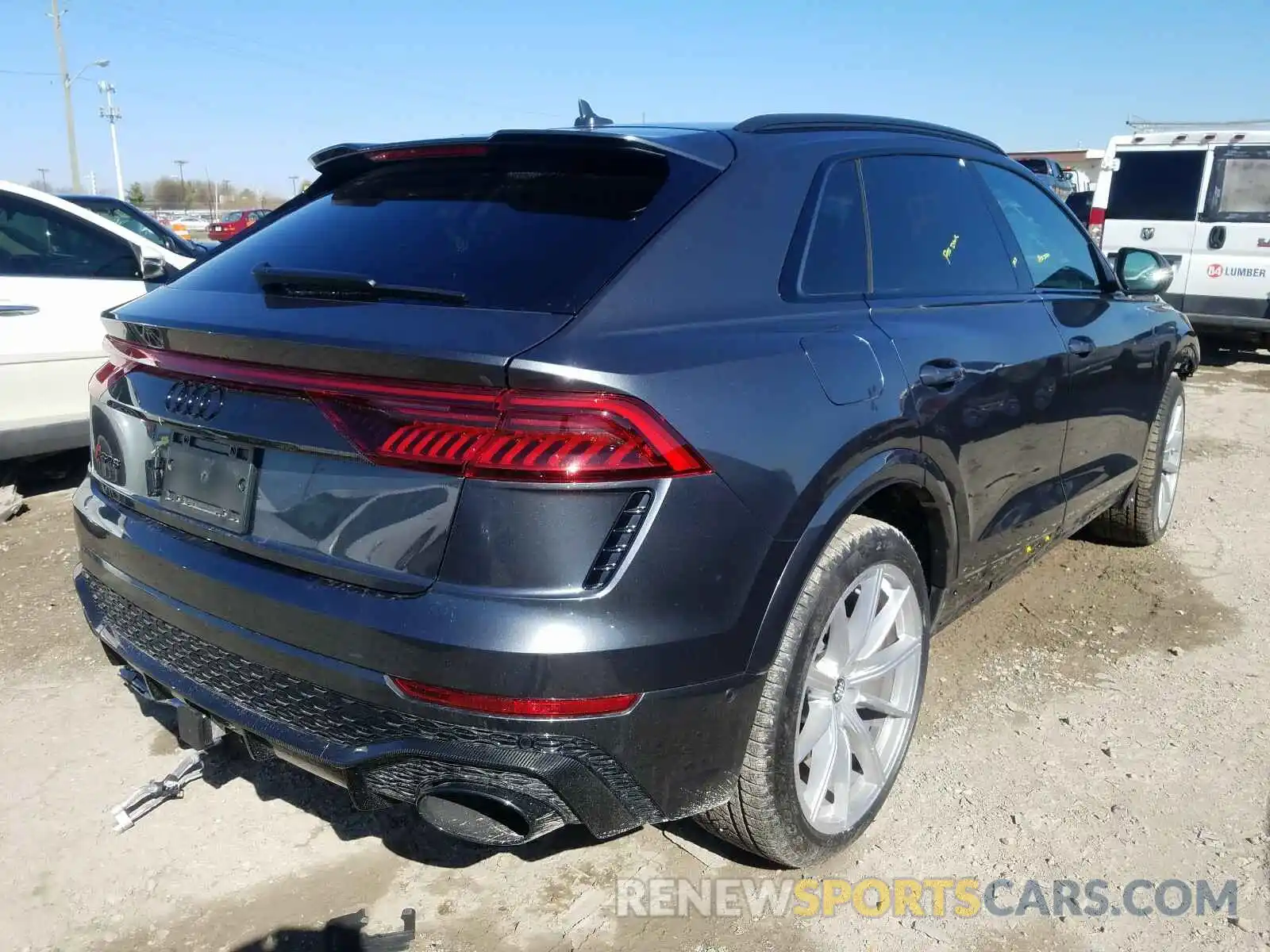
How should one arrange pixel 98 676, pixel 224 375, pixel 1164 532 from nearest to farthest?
pixel 224 375 < pixel 98 676 < pixel 1164 532

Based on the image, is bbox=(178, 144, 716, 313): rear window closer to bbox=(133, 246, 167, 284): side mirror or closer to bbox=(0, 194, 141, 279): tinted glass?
bbox=(133, 246, 167, 284): side mirror

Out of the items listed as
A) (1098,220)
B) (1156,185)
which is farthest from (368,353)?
(1098,220)

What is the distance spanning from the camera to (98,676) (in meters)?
3.41

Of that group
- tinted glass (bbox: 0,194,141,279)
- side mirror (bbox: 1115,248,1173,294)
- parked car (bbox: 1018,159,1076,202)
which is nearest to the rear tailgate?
side mirror (bbox: 1115,248,1173,294)

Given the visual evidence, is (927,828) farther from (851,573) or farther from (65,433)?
(65,433)

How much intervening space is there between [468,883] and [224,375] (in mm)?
1351

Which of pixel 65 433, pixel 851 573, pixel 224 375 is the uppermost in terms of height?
pixel 224 375

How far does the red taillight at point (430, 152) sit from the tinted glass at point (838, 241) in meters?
0.81

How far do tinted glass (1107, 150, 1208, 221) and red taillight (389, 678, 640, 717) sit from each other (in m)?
10.5

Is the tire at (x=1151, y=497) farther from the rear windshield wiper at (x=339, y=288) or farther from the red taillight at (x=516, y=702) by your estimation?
the rear windshield wiper at (x=339, y=288)

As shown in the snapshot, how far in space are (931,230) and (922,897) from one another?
1.82 metres

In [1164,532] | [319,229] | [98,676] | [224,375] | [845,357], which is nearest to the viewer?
[224,375]

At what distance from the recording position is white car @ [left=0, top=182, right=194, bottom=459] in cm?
486

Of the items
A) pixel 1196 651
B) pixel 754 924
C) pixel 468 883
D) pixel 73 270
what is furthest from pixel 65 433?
pixel 1196 651
